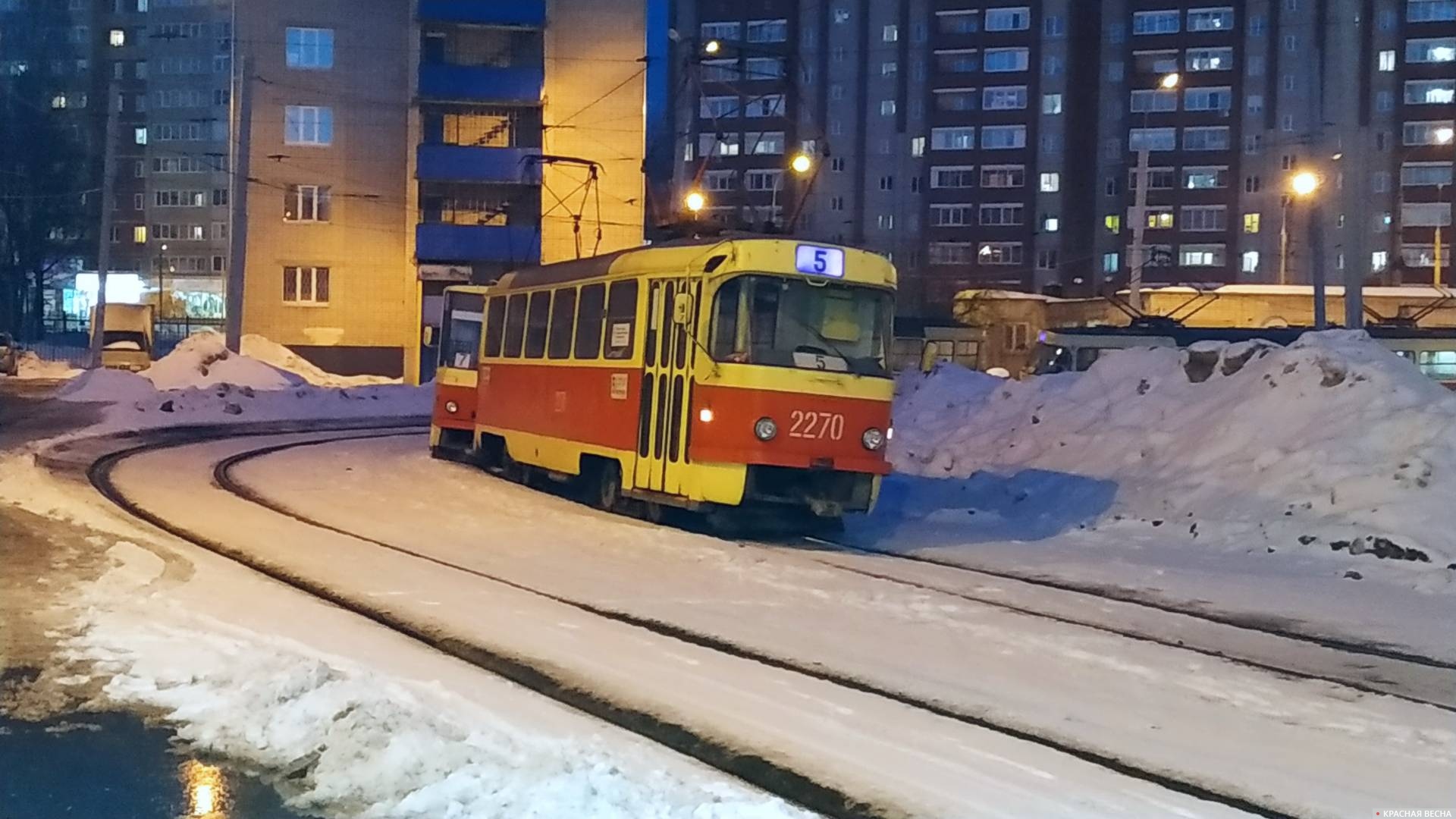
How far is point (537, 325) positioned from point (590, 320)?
228 cm

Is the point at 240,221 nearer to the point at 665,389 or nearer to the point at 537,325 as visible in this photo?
the point at 537,325

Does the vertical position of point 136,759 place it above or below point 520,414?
below

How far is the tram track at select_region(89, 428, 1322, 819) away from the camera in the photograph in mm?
6359

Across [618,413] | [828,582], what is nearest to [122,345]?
[618,413]

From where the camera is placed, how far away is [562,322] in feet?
60.4

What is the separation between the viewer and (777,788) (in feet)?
Result: 21.0

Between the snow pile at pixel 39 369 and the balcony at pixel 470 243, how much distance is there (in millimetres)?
12449

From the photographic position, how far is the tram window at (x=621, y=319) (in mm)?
16109

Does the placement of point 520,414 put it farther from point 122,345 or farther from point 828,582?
point 122,345

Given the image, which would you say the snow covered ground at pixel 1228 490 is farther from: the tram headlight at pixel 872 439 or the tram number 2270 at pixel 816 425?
the tram number 2270 at pixel 816 425

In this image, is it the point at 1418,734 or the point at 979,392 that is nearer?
the point at 1418,734

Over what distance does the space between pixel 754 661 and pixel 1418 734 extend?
3.70 metres

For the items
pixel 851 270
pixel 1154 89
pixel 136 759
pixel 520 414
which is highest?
pixel 1154 89

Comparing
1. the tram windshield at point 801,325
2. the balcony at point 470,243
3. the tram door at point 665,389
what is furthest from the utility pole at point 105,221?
the tram windshield at point 801,325
